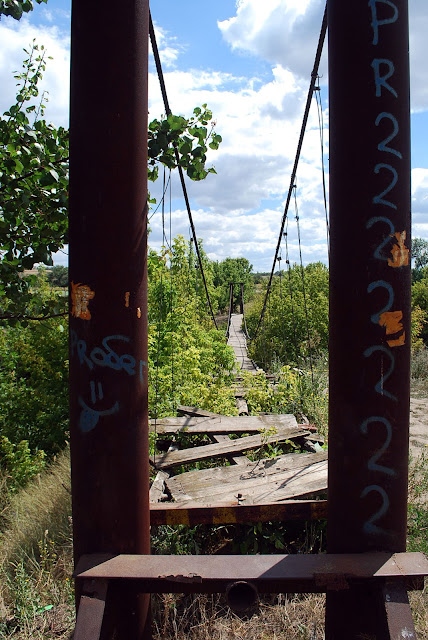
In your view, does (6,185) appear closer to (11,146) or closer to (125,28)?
(11,146)

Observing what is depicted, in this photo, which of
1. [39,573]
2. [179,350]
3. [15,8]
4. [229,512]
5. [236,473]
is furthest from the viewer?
[179,350]

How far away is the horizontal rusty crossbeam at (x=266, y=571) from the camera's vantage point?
1248mm

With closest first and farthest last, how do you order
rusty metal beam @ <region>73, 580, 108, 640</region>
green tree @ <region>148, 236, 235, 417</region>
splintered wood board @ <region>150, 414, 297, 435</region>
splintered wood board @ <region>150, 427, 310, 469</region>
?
rusty metal beam @ <region>73, 580, 108, 640</region>
splintered wood board @ <region>150, 427, 310, 469</region>
splintered wood board @ <region>150, 414, 297, 435</region>
green tree @ <region>148, 236, 235, 417</region>

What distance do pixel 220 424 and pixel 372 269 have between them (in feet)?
8.79

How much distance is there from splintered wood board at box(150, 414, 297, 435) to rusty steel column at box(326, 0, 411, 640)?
7.53 ft

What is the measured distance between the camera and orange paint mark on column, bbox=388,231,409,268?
1.31m

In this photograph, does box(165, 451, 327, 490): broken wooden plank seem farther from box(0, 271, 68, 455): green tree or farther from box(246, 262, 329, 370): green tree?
box(246, 262, 329, 370): green tree

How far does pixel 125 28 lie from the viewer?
53.8 inches

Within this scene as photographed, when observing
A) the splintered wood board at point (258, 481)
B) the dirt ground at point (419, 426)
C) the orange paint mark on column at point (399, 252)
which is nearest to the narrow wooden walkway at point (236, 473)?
the splintered wood board at point (258, 481)

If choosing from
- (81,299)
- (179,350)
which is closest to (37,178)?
(81,299)

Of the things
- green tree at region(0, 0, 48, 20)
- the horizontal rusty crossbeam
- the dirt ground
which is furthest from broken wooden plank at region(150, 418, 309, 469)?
the dirt ground

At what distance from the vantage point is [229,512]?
240cm

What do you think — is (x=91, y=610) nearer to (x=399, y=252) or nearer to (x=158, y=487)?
(x=399, y=252)

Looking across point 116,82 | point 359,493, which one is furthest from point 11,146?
point 359,493
